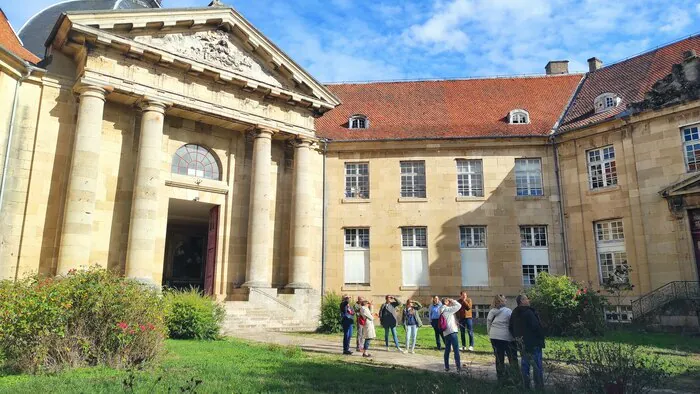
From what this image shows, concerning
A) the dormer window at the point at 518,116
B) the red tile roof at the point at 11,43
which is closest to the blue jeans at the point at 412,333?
the dormer window at the point at 518,116

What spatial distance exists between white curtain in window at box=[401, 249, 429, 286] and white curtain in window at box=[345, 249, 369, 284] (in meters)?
1.69

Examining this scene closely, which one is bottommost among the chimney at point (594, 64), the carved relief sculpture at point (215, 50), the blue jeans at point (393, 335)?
the blue jeans at point (393, 335)

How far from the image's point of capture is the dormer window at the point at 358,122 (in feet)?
83.8

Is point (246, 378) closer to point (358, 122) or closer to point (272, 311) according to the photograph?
point (272, 311)

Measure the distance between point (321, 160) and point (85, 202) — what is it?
35.8ft

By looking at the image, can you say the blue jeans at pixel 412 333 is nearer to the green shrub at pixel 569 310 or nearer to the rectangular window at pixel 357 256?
the green shrub at pixel 569 310

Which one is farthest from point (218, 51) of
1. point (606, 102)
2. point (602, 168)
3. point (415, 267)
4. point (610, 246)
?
point (610, 246)

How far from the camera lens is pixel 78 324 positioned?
30.7 ft

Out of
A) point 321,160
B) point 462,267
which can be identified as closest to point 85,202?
point 321,160

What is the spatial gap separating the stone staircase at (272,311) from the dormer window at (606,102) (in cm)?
1521

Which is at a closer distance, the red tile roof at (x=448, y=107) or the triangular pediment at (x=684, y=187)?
the triangular pediment at (x=684, y=187)

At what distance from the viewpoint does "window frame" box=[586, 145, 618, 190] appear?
21688 millimetres

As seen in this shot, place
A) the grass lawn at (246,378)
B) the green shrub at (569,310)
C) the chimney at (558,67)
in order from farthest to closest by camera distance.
Result: the chimney at (558,67) < the green shrub at (569,310) < the grass lawn at (246,378)

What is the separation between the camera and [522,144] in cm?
2388
